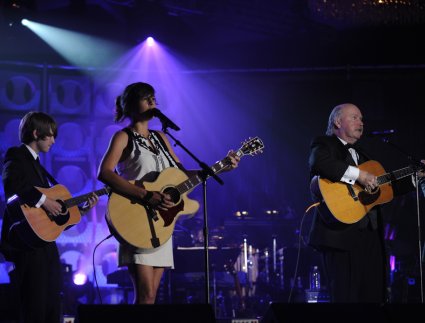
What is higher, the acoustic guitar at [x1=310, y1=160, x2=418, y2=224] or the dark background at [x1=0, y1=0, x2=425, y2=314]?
the dark background at [x1=0, y1=0, x2=425, y2=314]

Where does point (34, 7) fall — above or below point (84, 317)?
above

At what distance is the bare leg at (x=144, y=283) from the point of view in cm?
509

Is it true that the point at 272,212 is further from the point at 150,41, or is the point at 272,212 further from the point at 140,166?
the point at 140,166

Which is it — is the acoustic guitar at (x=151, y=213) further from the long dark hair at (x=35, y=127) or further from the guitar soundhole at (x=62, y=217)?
the long dark hair at (x=35, y=127)

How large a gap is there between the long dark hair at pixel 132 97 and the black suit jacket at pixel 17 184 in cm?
93

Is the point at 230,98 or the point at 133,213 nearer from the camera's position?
the point at 133,213

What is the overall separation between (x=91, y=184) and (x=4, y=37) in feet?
9.07

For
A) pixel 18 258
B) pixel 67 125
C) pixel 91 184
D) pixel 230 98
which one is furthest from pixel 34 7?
pixel 18 258

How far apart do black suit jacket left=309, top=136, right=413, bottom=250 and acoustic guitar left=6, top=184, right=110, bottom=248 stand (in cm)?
189

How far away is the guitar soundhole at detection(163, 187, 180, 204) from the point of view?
17.9 feet

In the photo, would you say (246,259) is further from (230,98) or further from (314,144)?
(314,144)

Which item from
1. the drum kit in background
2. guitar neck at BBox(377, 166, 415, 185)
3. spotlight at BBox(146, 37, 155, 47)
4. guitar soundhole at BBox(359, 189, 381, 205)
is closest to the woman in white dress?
guitar soundhole at BBox(359, 189, 381, 205)

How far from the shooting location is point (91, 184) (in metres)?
11.3

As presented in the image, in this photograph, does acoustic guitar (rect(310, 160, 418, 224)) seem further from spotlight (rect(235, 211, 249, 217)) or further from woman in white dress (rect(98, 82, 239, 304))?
spotlight (rect(235, 211, 249, 217))
